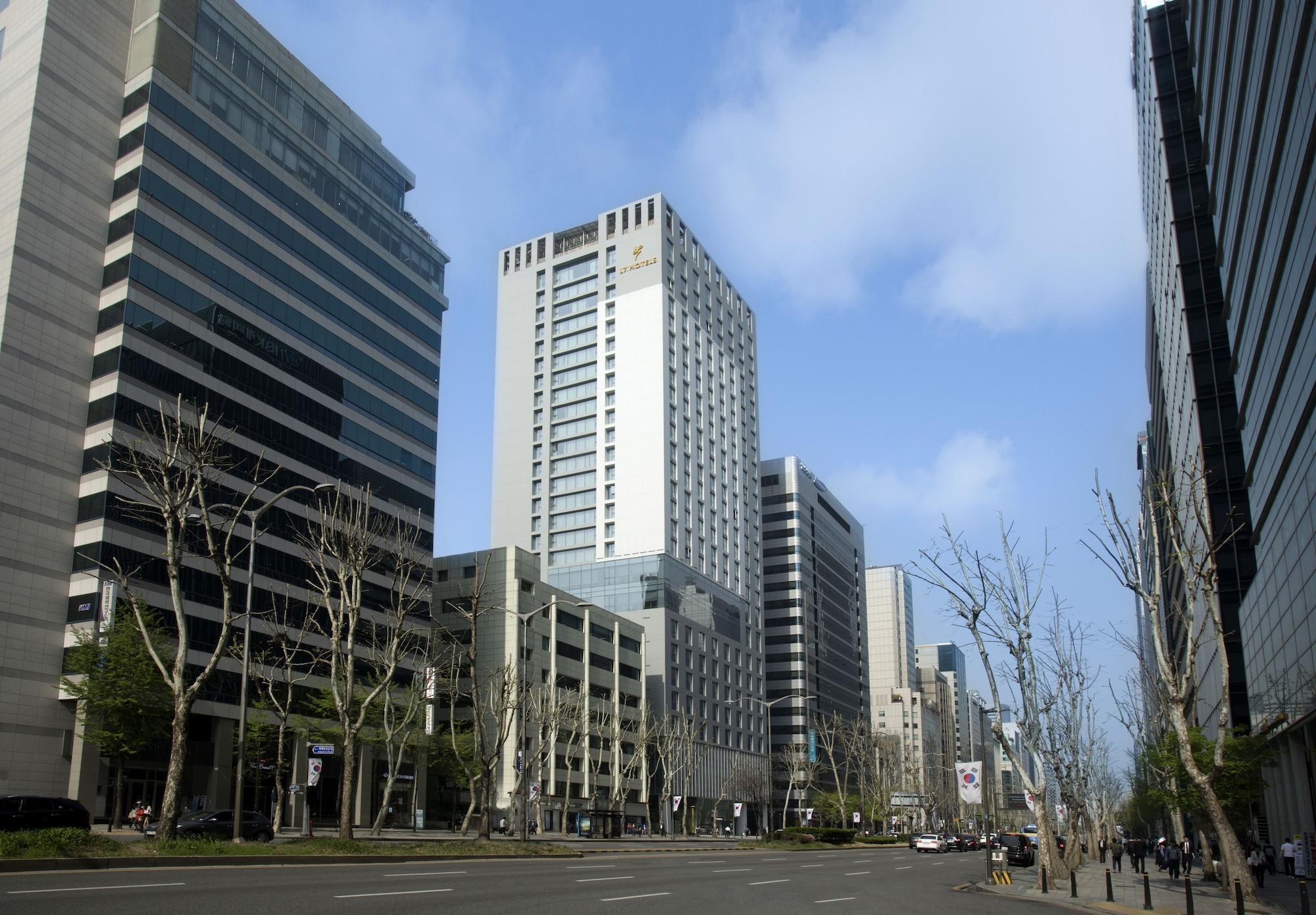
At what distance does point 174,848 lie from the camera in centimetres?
2342

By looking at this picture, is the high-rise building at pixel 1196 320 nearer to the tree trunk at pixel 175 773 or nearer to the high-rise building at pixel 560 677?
the high-rise building at pixel 560 677

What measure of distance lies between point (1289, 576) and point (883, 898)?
1104 inches

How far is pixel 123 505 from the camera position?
59094 millimetres

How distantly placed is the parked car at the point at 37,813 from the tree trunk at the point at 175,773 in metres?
7.63

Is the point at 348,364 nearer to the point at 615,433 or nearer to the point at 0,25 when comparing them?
the point at 0,25

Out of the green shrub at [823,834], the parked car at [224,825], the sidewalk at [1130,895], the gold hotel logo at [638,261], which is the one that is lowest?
the green shrub at [823,834]

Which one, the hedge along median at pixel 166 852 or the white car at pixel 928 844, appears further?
the white car at pixel 928 844

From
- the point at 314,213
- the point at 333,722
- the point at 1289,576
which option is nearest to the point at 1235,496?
the point at 1289,576

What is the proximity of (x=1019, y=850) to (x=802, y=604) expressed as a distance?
10023 cm

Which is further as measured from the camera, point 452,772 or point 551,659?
point 551,659

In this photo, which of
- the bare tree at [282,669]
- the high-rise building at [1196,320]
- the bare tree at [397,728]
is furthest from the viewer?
the high-rise building at [1196,320]

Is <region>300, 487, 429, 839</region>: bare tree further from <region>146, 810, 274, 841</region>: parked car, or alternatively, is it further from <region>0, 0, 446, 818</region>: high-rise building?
<region>146, 810, 274, 841</region>: parked car

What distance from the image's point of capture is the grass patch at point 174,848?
20.4 meters

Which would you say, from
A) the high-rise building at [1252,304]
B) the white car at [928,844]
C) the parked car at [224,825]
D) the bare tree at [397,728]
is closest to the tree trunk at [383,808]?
the bare tree at [397,728]
